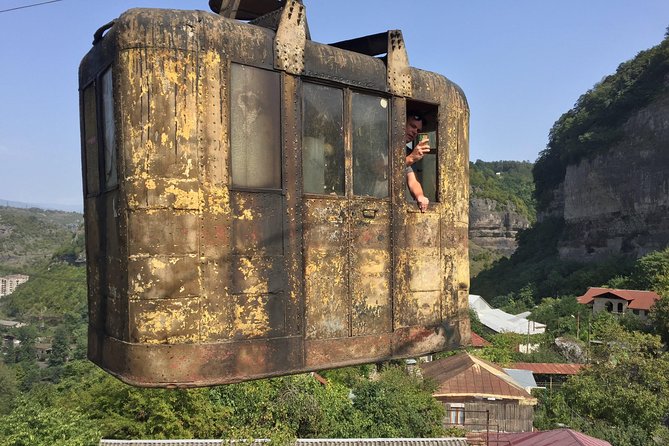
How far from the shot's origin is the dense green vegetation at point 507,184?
106438 millimetres

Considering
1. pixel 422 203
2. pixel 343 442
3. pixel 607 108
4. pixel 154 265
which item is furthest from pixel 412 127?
pixel 607 108

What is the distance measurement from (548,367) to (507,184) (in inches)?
4334

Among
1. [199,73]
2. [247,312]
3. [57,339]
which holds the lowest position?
[57,339]

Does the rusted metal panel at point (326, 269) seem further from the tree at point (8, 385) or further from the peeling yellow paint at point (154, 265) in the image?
the tree at point (8, 385)

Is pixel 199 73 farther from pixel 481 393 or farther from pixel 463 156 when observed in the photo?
pixel 481 393

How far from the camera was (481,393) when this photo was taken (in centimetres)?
2395

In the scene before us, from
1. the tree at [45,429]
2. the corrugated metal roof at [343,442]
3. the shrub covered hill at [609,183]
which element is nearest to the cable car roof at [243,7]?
the tree at [45,429]

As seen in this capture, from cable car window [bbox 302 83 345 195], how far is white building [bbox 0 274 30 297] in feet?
595

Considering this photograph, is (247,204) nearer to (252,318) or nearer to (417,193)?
(252,318)

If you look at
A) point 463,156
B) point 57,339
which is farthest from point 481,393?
point 57,339

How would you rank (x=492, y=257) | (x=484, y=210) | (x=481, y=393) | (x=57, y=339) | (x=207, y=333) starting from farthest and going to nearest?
(x=484, y=210) → (x=492, y=257) → (x=57, y=339) → (x=481, y=393) → (x=207, y=333)

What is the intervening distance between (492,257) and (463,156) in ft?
316

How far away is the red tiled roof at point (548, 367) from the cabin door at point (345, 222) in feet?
99.9

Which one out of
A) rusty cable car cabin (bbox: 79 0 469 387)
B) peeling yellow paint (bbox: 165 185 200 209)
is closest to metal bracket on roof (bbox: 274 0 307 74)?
rusty cable car cabin (bbox: 79 0 469 387)
